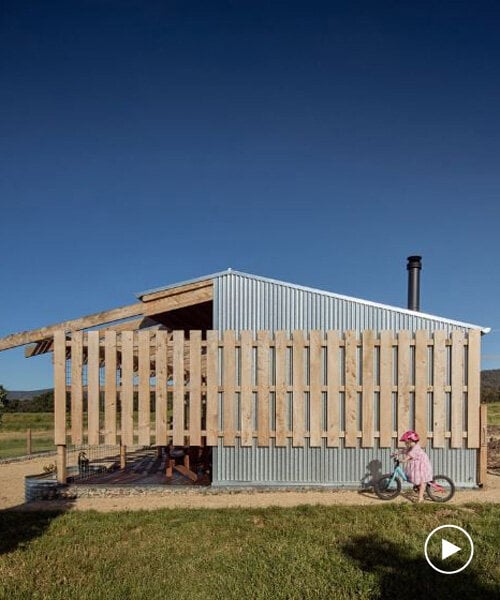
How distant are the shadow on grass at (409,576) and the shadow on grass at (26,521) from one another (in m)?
4.58

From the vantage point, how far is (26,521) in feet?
26.4

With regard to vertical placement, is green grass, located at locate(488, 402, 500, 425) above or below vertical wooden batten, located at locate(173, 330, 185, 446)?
below

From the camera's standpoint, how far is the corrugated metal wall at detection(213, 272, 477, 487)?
412 inches

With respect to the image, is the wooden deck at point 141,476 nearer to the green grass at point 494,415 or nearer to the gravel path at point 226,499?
the gravel path at point 226,499

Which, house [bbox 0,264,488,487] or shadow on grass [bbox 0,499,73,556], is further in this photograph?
house [bbox 0,264,488,487]

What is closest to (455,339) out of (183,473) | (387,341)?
(387,341)

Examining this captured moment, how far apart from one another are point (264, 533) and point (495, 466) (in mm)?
9515

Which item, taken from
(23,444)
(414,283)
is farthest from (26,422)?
(414,283)

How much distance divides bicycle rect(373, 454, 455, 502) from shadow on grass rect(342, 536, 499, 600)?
307 centimetres

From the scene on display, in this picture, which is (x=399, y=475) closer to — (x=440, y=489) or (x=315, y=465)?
(x=440, y=489)

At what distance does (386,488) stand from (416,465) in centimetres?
82

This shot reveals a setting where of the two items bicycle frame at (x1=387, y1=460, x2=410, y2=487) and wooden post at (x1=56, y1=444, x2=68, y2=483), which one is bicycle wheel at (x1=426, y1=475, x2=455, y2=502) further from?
wooden post at (x1=56, y1=444, x2=68, y2=483)

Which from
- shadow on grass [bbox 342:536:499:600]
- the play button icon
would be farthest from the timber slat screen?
shadow on grass [bbox 342:536:499:600]

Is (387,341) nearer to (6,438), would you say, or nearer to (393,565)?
(393,565)
